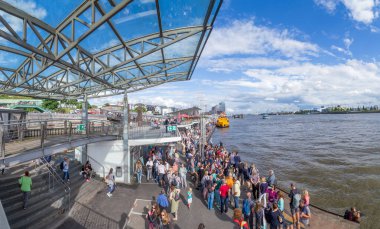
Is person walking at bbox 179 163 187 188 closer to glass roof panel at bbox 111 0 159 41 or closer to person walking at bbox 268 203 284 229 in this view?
person walking at bbox 268 203 284 229

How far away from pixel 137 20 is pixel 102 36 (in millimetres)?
1479

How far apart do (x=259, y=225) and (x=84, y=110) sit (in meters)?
12.2

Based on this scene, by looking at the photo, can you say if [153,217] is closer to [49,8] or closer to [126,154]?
[126,154]

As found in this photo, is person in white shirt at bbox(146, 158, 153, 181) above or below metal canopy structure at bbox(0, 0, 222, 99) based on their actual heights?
below

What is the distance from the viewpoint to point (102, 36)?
767 cm

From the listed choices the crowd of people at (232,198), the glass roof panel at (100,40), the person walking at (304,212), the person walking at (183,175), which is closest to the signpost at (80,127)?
the crowd of people at (232,198)

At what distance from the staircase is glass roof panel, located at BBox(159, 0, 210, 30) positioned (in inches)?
317

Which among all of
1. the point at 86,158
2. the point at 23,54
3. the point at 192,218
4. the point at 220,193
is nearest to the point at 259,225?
the point at 220,193

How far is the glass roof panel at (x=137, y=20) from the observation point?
253 inches

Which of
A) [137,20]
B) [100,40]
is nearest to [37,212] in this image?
[100,40]

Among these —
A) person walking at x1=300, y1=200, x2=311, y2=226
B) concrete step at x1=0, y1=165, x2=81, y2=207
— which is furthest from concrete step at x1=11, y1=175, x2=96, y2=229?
person walking at x1=300, y1=200, x2=311, y2=226

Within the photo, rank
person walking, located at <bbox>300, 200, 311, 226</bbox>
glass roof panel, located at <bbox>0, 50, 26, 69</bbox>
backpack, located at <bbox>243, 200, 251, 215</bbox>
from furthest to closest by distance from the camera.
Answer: person walking, located at <bbox>300, 200, 311, 226</bbox>, backpack, located at <bbox>243, 200, 251, 215</bbox>, glass roof panel, located at <bbox>0, 50, 26, 69</bbox>

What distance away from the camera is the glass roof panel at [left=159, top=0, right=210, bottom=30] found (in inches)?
254

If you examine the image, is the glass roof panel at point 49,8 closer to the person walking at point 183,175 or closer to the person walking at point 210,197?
the person walking at point 210,197
